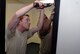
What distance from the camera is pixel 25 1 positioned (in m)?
1.23

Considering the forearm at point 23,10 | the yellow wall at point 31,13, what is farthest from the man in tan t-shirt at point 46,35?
the forearm at point 23,10

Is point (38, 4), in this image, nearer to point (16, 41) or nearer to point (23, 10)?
point (23, 10)

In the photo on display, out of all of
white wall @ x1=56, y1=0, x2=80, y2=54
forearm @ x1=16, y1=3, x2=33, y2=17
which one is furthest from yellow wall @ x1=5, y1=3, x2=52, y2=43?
white wall @ x1=56, y1=0, x2=80, y2=54

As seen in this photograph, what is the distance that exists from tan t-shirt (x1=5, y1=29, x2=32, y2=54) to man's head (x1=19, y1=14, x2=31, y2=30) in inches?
2.1

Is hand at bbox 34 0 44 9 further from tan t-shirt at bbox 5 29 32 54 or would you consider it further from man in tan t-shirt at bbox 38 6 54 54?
tan t-shirt at bbox 5 29 32 54

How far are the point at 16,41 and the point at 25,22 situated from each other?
0.60 feet

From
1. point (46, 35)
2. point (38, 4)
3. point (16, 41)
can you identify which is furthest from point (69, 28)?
point (16, 41)

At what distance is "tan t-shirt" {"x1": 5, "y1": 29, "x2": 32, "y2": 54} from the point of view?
123 cm

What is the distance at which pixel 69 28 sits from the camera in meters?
1.30

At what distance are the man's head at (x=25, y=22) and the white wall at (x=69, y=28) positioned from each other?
292 mm

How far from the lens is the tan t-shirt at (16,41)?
1229mm

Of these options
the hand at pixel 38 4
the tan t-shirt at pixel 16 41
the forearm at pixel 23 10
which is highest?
the hand at pixel 38 4

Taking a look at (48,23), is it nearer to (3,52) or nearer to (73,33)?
(73,33)

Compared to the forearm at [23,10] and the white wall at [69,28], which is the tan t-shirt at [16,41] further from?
the white wall at [69,28]
